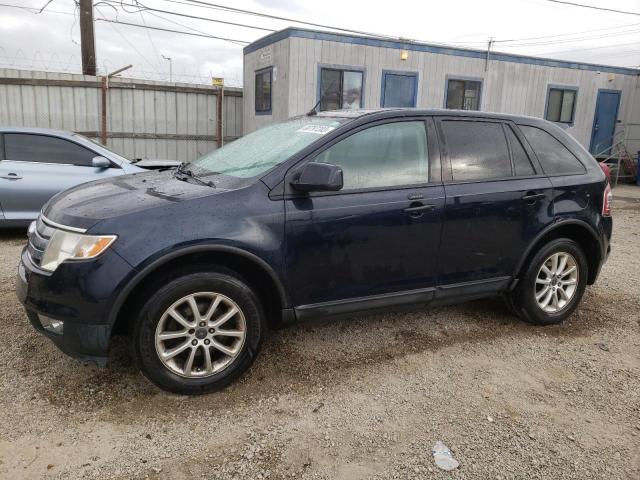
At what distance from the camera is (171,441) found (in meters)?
2.63

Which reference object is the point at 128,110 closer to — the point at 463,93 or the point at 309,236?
the point at 463,93

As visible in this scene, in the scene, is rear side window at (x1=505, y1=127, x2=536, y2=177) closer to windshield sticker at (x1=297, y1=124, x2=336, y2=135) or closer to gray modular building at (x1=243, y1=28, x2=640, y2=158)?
windshield sticker at (x1=297, y1=124, x2=336, y2=135)

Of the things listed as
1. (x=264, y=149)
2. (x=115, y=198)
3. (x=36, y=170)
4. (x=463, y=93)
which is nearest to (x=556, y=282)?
(x=264, y=149)

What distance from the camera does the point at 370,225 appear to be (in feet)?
10.8

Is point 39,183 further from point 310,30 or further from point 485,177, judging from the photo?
point 310,30

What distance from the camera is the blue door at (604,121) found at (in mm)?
16359

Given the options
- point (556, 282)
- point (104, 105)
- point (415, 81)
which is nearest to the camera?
point (556, 282)

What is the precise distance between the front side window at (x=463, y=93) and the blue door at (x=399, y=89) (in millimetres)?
1157

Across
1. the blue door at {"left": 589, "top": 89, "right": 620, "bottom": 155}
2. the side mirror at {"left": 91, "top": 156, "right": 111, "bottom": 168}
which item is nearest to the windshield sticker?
the side mirror at {"left": 91, "top": 156, "right": 111, "bottom": 168}

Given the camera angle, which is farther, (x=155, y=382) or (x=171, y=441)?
(x=155, y=382)

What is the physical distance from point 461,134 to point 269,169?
151 centimetres

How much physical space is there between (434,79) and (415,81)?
592 millimetres

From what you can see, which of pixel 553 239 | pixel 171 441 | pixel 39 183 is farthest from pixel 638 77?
pixel 171 441

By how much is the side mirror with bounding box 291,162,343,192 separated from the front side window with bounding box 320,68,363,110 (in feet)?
30.8
